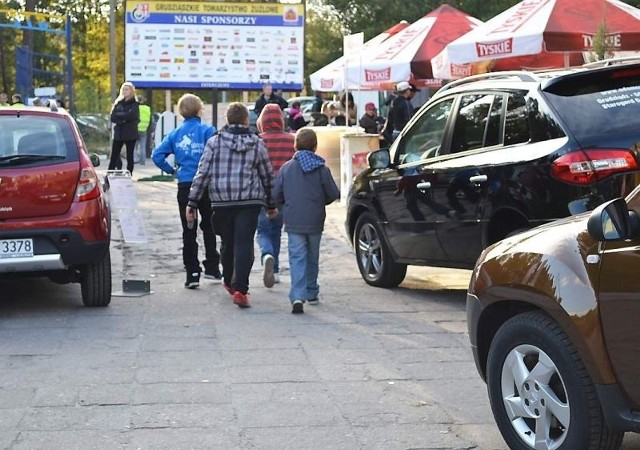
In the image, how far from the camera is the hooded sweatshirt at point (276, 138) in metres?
11.3

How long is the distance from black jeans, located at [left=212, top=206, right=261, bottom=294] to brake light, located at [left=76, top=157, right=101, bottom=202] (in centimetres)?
105

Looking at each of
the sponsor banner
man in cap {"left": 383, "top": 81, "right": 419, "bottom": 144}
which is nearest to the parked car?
man in cap {"left": 383, "top": 81, "right": 419, "bottom": 144}

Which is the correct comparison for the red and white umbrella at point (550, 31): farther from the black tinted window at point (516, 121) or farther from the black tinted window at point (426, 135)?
the black tinted window at point (516, 121)

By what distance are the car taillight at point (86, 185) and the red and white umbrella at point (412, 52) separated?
403 inches

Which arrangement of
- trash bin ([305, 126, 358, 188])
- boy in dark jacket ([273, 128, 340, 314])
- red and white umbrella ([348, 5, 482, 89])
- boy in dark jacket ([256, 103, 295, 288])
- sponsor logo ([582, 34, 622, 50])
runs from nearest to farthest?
1. boy in dark jacket ([273, 128, 340, 314])
2. boy in dark jacket ([256, 103, 295, 288])
3. sponsor logo ([582, 34, 622, 50])
4. trash bin ([305, 126, 358, 188])
5. red and white umbrella ([348, 5, 482, 89])

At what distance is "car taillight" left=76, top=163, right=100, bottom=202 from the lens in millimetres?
9461

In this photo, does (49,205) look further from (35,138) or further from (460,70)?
(460,70)

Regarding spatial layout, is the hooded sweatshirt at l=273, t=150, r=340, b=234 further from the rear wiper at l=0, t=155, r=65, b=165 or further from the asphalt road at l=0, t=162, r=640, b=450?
the rear wiper at l=0, t=155, r=65, b=165

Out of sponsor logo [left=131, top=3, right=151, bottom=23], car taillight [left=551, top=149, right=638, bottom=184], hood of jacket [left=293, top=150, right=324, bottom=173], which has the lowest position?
hood of jacket [left=293, top=150, right=324, bottom=173]

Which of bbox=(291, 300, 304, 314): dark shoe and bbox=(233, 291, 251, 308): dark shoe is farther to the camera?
bbox=(233, 291, 251, 308): dark shoe

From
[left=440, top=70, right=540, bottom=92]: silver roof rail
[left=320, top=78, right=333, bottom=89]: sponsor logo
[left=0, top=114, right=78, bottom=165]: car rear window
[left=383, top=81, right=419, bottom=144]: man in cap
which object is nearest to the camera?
[left=440, top=70, right=540, bottom=92]: silver roof rail

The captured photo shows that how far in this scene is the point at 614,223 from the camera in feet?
15.2

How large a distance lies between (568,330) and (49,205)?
17.7ft

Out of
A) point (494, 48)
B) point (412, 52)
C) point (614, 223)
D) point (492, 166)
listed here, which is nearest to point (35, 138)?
point (492, 166)
